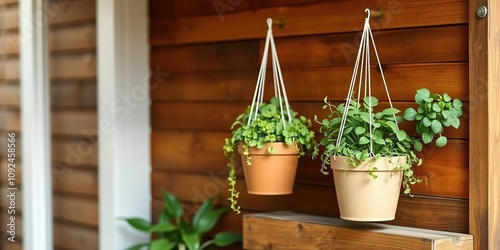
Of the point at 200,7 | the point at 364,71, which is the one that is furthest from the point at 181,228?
the point at 364,71

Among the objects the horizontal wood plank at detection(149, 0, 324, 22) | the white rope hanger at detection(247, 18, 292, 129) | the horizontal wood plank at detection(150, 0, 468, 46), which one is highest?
the horizontal wood plank at detection(149, 0, 324, 22)

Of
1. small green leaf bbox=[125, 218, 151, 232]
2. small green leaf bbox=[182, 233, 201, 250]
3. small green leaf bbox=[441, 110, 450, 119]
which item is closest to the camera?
small green leaf bbox=[441, 110, 450, 119]

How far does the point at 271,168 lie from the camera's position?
2355 mm

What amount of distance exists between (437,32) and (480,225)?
0.58m

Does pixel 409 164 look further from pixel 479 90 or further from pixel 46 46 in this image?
pixel 46 46

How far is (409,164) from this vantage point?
212cm

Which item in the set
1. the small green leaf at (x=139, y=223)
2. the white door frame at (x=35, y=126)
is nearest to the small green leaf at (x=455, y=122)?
the small green leaf at (x=139, y=223)

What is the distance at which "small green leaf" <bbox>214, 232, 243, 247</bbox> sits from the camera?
280cm

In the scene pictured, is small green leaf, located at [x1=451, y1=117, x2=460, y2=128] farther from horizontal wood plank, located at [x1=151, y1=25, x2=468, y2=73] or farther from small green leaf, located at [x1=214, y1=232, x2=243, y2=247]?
small green leaf, located at [x1=214, y1=232, x2=243, y2=247]

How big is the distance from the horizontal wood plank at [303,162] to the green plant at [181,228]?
0.49ft

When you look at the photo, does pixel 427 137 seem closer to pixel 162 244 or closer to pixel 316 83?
pixel 316 83

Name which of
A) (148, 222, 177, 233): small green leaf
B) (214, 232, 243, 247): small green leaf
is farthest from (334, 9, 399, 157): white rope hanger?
(148, 222, 177, 233): small green leaf

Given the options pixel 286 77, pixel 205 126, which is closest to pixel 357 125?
pixel 286 77

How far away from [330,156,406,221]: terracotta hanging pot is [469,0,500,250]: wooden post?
0.72 ft
